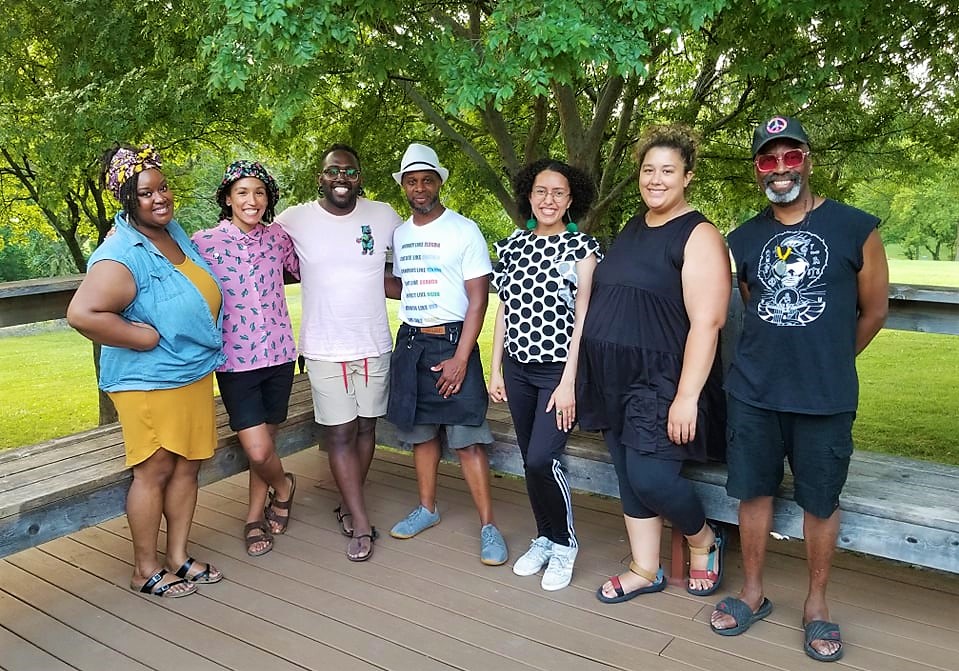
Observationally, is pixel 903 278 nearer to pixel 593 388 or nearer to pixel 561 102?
pixel 561 102

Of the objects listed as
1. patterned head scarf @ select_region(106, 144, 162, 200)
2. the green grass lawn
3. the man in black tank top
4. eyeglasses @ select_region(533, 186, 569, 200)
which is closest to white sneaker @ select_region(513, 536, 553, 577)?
the man in black tank top

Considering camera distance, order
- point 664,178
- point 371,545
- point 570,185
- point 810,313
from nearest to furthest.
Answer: point 810,313
point 664,178
point 570,185
point 371,545

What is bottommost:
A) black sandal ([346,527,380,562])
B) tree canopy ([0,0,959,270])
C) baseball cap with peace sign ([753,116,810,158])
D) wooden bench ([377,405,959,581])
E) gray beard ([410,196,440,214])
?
black sandal ([346,527,380,562])

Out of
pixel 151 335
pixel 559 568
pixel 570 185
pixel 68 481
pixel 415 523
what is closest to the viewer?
pixel 151 335

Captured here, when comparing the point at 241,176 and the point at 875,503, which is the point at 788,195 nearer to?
the point at 875,503

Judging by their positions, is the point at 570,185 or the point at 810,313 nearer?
the point at 810,313

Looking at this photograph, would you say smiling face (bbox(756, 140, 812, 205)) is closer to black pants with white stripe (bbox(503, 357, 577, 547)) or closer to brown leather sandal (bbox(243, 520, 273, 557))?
black pants with white stripe (bbox(503, 357, 577, 547))

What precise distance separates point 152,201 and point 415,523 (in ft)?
5.93

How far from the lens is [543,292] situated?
3.05 meters

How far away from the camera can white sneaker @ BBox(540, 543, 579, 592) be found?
3.16 m

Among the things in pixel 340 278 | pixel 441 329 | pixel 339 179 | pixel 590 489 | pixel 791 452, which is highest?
pixel 339 179

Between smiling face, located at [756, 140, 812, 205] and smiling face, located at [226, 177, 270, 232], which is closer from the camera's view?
smiling face, located at [756, 140, 812, 205]

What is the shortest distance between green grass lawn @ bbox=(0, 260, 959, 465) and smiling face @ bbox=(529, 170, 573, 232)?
4.89 m

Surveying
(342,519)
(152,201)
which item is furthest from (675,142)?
(342,519)
